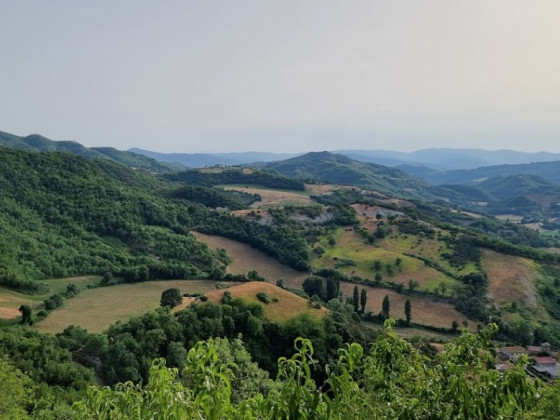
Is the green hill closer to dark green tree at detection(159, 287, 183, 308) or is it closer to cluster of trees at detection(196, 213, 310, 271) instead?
cluster of trees at detection(196, 213, 310, 271)

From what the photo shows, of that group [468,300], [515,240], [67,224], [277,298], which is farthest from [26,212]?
[515,240]

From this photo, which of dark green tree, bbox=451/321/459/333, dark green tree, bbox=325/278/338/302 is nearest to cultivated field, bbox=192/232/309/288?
dark green tree, bbox=325/278/338/302

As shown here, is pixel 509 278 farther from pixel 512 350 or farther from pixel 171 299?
pixel 171 299

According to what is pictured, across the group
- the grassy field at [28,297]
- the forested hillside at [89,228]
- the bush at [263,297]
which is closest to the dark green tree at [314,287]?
the forested hillside at [89,228]

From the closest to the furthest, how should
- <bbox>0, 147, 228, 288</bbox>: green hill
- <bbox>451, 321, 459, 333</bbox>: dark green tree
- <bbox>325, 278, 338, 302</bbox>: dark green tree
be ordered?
<bbox>451, 321, 459, 333</bbox>: dark green tree, <bbox>0, 147, 228, 288</bbox>: green hill, <bbox>325, 278, 338, 302</bbox>: dark green tree

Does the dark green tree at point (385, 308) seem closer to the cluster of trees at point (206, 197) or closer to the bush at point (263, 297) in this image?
the bush at point (263, 297)
